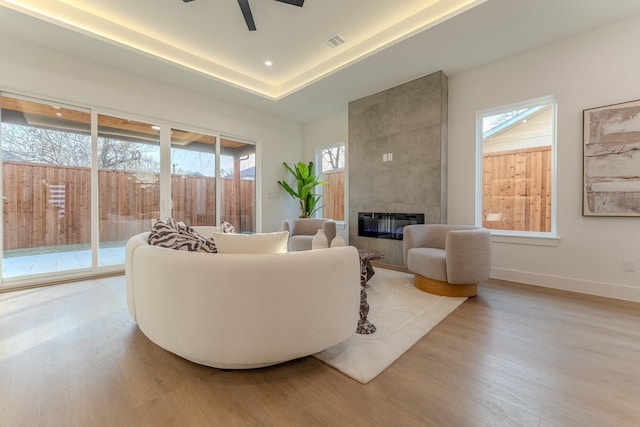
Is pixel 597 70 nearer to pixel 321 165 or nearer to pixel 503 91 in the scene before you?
pixel 503 91

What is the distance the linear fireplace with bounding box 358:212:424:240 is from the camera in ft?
13.2

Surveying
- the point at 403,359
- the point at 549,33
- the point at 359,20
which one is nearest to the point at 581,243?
the point at 549,33

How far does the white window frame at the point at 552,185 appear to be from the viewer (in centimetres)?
307

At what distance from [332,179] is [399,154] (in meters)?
1.80

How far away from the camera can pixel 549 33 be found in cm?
286

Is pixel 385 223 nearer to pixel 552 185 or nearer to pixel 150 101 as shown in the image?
pixel 552 185

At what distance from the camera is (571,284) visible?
2916 millimetres

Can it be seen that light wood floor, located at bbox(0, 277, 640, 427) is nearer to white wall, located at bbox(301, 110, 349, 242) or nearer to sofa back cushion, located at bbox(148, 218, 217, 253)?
sofa back cushion, located at bbox(148, 218, 217, 253)

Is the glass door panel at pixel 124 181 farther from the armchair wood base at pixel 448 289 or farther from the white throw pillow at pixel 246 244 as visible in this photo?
the armchair wood base at pixel 448 289

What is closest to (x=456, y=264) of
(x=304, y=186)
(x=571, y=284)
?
(x=571, y=284)

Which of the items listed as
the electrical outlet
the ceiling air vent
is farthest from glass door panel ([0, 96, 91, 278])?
the electrical outlet

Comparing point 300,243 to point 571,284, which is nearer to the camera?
point 571,284

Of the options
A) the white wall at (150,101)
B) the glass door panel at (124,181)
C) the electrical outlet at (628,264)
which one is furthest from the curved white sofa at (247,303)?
the white wall at (150,101)

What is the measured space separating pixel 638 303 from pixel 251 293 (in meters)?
3.72
